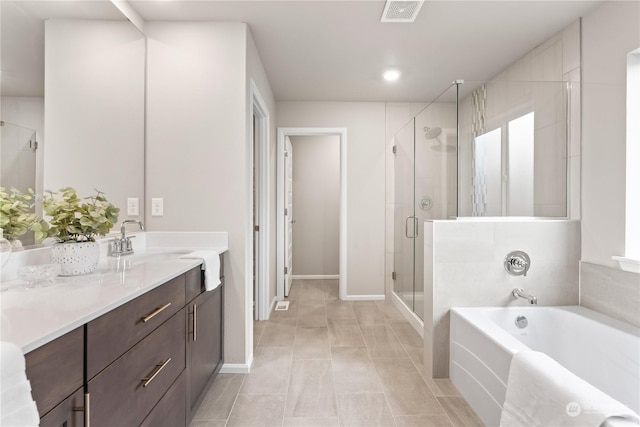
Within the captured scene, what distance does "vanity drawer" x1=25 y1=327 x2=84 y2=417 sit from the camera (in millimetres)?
720

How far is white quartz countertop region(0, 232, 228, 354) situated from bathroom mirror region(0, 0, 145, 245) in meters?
0.33

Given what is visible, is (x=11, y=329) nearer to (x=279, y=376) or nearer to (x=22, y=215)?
(x=22, y=215)

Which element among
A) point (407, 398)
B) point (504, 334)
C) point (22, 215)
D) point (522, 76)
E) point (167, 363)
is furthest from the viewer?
point (522, 76)

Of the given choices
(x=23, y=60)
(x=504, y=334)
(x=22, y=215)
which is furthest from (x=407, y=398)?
(x=23, y=60)

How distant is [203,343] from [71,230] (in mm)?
901

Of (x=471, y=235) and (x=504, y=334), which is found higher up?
(x=471, y=235)

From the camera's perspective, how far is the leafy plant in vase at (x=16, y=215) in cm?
119

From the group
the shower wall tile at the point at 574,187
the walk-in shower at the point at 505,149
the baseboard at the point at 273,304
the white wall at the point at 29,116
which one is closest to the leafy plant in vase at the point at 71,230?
the white wall at the point at 29,116

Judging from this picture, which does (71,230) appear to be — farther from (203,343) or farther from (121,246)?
(203,343)

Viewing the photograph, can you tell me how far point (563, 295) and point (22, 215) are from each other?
3015 millimetres

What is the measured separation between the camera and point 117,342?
3.39ft

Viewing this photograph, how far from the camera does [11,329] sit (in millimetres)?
747

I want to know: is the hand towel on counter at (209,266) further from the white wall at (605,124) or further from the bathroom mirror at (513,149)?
the white wall at (605,124)

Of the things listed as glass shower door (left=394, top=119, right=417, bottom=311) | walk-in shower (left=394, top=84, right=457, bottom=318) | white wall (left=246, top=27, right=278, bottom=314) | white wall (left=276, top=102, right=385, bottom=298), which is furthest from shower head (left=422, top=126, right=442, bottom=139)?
white wall (left=246, top=27, right=278, bottom=314)
